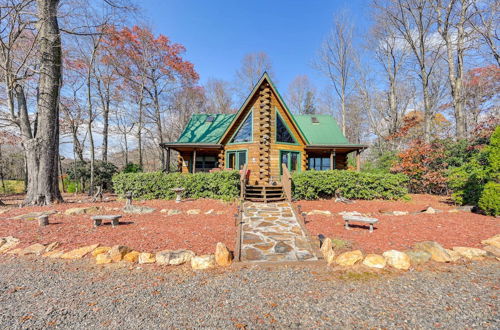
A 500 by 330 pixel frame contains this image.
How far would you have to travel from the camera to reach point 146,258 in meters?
3.91

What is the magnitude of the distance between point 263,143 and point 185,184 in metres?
5.27

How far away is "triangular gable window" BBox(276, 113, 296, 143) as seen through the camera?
519 inches

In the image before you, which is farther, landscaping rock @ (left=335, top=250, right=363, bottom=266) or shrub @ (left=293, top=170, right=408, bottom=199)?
shrub @ (left=293, top=170, right=408, bottom=199)

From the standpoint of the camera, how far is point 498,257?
4.09m

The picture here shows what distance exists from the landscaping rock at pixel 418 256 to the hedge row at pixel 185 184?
6998mm

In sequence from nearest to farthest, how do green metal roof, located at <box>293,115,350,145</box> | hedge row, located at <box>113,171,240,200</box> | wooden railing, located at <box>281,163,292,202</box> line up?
wooden railing, located at <box>281,163,292,202</box> → hedge row, located at <box>113,171,240,200</box> → green metal roof, located at <box>293,115,350,145</box>

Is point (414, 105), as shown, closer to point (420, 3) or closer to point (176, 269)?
point (420, 3)

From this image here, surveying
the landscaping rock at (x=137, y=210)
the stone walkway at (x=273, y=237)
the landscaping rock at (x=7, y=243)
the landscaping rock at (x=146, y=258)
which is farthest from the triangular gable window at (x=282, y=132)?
the landscaping rock at (x=7, y=243)

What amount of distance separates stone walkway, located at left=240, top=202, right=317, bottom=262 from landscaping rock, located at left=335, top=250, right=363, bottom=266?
0.49 meters

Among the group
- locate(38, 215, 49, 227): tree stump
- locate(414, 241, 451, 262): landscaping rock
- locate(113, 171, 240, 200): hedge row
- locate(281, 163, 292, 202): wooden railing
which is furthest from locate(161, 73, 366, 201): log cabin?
locate(38, 215, 49, 227): tree stump

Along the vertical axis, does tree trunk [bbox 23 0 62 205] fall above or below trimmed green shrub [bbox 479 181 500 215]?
above

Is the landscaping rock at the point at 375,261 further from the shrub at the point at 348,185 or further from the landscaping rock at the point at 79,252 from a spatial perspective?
the shrub at the point at 348,185

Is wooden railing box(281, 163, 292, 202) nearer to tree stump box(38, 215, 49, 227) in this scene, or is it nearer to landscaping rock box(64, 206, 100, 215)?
landscaping rock box(64, 206, 100, 215)

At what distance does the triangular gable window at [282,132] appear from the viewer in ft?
43.3
